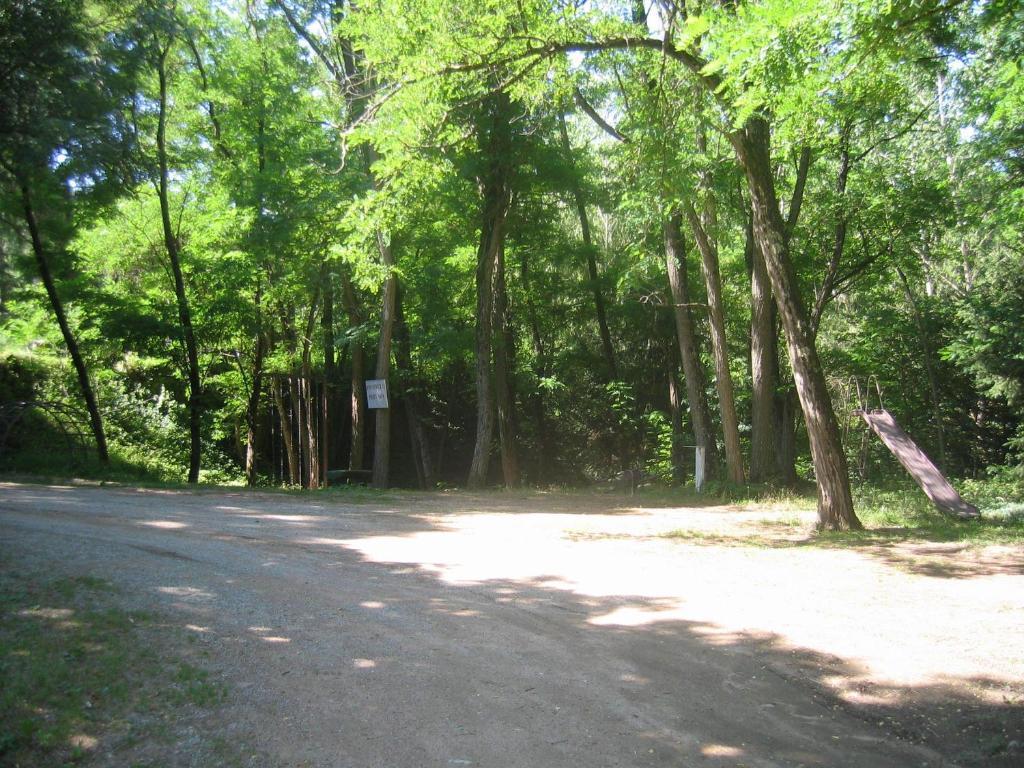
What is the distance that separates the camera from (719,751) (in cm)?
445

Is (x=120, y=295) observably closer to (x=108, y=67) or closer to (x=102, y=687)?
(x=108, y=67)

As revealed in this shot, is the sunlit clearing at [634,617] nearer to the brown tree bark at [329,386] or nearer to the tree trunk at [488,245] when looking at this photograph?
the tree trunk at [488,245]

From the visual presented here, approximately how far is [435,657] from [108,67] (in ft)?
38.5

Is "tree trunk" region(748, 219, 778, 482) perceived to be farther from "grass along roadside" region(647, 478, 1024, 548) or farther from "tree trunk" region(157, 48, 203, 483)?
"tree trunk" region(157, 48, 203, 483)

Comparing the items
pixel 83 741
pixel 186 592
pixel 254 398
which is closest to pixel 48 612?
pixel 186 592

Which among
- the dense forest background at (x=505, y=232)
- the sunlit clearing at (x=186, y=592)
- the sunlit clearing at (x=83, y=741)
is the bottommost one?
the sunlit clearing at (x=83, y=741)

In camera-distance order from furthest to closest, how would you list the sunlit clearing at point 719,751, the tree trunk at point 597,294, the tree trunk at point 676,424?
1. the tree trunk at point 597,294
2. the tree trunk at point 676,424
3. the sunlit clearing at point 719,751

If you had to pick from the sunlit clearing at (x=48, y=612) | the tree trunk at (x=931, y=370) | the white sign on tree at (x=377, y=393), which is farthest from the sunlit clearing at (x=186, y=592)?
the tree trunk at (x=931, y=370)

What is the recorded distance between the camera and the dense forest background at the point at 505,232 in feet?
33.8

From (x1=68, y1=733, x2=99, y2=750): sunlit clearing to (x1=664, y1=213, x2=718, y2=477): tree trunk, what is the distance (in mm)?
14720

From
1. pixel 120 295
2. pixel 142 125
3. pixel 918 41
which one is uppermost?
pixel 142 125

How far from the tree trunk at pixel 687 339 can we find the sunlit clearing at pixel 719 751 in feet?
43.0

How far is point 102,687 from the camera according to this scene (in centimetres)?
454

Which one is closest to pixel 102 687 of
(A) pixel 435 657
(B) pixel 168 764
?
(B) pixel 168 764
